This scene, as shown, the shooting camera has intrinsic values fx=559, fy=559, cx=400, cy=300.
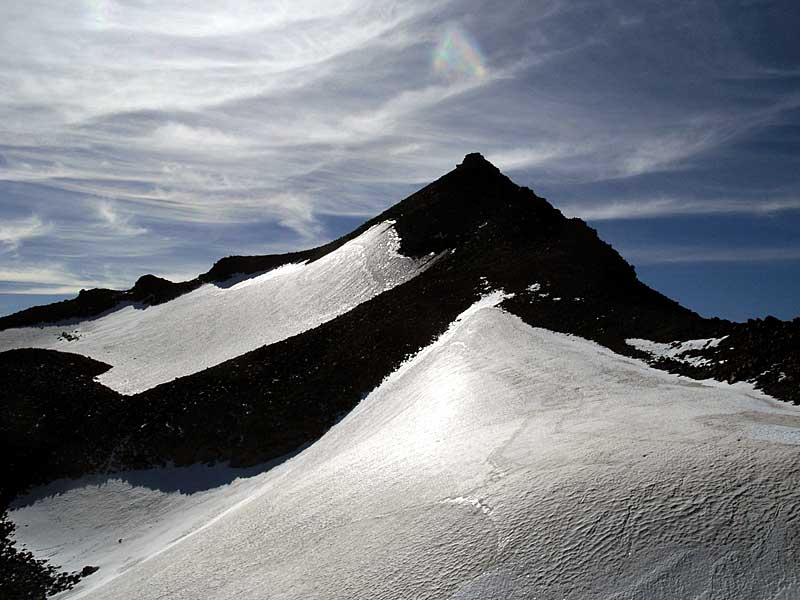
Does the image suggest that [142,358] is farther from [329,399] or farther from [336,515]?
[336,515]

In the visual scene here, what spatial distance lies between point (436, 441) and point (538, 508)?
19.6 ft

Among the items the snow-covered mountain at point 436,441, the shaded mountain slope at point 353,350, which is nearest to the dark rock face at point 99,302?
the snow-covered mountain at point 436,441

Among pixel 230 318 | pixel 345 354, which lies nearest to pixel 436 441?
pixel 345 354

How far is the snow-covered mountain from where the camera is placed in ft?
28.8

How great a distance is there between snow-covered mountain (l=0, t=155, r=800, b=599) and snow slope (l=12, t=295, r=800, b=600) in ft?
0.16

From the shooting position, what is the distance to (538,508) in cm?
980

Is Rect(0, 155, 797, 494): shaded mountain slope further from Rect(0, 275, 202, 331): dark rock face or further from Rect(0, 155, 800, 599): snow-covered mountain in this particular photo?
Rect(0, 275, 202, 331): dark rock face

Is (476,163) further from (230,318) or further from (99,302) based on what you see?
(99,302)

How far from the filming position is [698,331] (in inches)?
876

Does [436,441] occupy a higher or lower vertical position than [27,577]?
higher

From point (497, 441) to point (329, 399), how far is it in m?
15.2

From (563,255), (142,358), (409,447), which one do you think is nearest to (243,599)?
(409,447)

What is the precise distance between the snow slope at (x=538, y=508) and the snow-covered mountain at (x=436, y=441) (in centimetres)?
5

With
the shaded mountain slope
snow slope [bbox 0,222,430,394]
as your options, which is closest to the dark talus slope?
the shaded mountain slope
